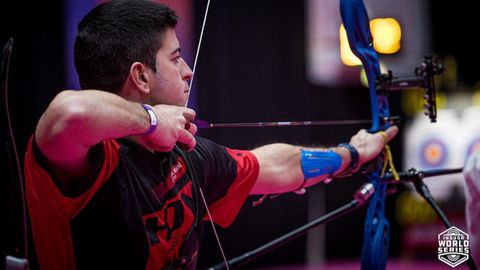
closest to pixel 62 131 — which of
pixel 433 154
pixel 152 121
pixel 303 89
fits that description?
pixel 152 121

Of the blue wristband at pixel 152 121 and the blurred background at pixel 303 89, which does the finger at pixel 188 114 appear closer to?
the blue wristband at pixel 152 121

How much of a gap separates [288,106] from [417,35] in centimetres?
129

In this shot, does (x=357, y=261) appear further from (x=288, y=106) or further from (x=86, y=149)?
(x=86, y=149)

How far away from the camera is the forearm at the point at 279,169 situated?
1.55 m

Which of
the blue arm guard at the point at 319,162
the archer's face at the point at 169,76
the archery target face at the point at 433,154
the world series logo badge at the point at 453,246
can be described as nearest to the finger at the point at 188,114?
the archer's face at the point at 169,76

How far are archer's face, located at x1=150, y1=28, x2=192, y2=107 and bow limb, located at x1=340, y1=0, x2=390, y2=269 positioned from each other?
640 millimetres

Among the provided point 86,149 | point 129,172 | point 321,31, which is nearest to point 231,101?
point 321,31

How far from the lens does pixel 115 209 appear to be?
3.52 ft

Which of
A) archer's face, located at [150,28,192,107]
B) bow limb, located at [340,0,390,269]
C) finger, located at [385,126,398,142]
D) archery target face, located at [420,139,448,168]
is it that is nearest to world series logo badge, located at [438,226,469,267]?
bow limb, located at [340,0,390,269]

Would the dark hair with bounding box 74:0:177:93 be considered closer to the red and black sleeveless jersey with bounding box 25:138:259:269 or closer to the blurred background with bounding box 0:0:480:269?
the red and black sleeveless jersey with bounding box 25:138:259:269

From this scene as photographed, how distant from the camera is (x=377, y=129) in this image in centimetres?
175

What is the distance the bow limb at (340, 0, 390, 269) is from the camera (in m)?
1.62

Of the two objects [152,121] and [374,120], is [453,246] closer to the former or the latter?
[374,120]

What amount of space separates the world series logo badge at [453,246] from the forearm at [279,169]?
38 centimetres
